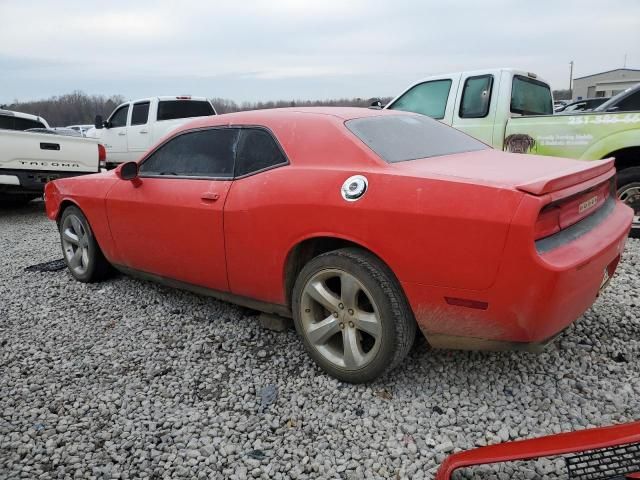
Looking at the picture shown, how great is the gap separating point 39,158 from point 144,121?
13.0 ft

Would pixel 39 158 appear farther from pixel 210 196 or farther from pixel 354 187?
pixel 354 187

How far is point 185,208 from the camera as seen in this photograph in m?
3.22

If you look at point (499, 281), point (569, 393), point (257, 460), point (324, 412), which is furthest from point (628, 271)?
point (257, 460)

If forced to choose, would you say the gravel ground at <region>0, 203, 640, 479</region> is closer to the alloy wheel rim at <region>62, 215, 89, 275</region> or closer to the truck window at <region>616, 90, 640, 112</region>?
the alloy wheel rim at <region>62, 215, 89, 275</region>

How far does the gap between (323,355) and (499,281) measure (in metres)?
1.09

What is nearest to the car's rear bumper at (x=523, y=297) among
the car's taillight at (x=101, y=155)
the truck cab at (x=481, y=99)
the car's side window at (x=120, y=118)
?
the truck cab at (x=481, y=99)

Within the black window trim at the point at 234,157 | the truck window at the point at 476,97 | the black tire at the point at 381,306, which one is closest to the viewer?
the black tire at the point at 381,306

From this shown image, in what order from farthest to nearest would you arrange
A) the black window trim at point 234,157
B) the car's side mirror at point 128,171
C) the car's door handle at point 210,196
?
the car's side mirror at point 128,171 < the car's door handle at point 210,196 < the black window trim at point 234,157

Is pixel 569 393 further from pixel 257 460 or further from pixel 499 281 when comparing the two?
pixel 257 460

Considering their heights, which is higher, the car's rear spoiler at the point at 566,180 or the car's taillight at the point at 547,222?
the car's rear spoiler at the point at 566,180

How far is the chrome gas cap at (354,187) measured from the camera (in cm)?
241

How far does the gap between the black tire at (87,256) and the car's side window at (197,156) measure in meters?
0.98

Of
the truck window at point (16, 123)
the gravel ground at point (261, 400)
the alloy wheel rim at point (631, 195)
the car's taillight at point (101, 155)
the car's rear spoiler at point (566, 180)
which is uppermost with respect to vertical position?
the truck window at point (16, 123)

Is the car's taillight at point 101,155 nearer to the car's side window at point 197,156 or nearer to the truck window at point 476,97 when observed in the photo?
the car's side window at point 197,156
